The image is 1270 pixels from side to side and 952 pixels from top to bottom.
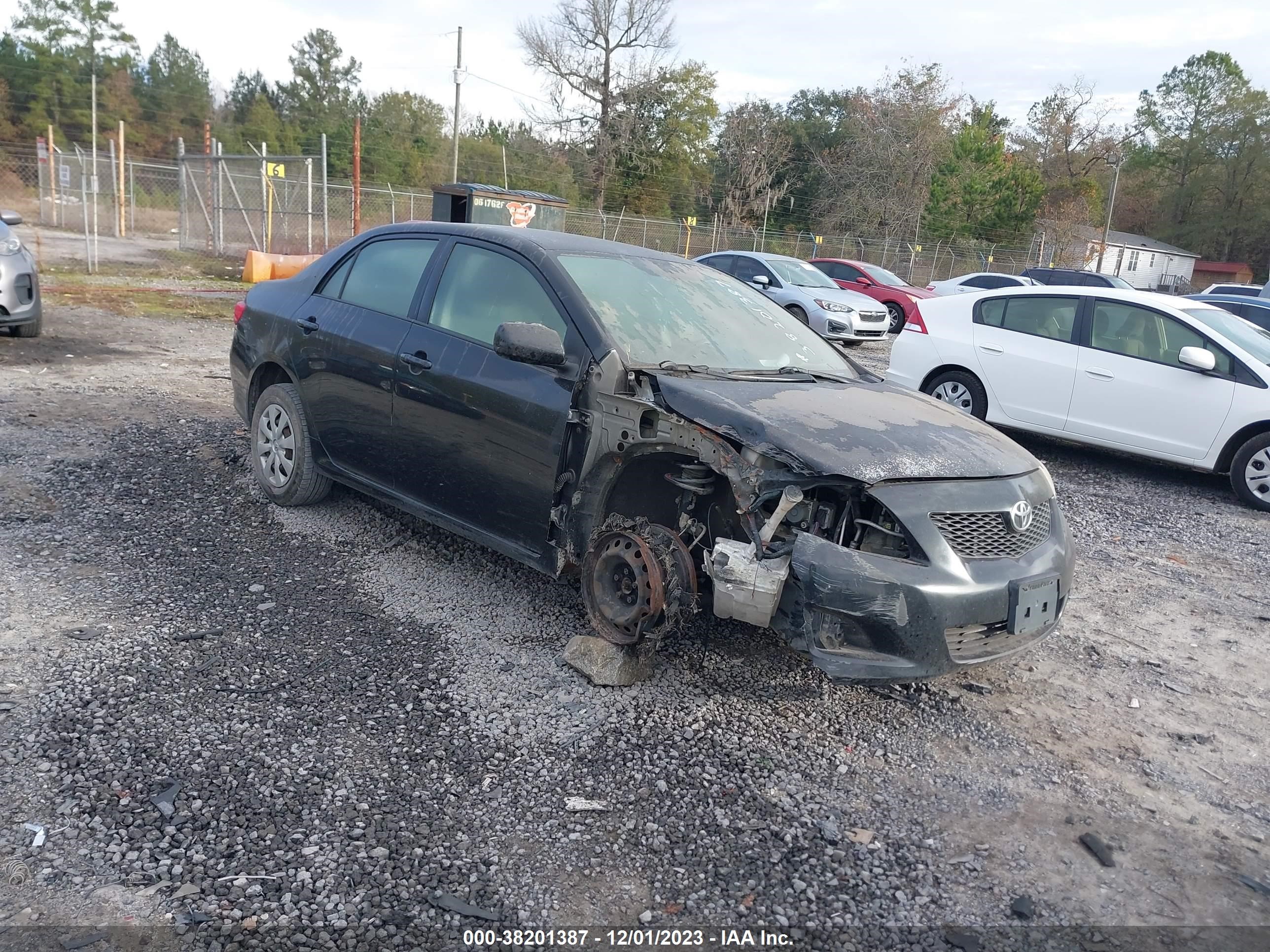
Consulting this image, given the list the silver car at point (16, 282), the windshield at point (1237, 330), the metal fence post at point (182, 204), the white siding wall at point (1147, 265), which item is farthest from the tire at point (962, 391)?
the white siding wall at point (1147, 265)

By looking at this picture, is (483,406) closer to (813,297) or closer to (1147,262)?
(813,297)

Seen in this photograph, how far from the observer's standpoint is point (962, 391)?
8883 mm

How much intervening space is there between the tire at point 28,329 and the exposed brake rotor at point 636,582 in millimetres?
8850

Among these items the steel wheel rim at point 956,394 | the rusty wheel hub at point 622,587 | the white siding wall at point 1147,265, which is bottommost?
the rusty wheel hub at point 622,587

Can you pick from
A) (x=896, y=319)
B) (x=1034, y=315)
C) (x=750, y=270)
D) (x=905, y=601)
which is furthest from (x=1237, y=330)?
(x=896, y=319)

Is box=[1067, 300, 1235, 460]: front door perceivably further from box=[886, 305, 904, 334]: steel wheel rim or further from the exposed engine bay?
box=[886, 305, 904, 334]: steel wheel rim

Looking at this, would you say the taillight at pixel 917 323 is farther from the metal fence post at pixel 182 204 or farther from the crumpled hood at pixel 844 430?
the metal fence post at pixel 182 204

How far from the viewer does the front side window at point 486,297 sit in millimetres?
4273

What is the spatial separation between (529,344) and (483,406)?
494mm

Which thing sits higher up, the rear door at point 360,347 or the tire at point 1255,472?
the rear door at point 360,347

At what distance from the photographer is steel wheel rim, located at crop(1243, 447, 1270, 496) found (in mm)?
7285

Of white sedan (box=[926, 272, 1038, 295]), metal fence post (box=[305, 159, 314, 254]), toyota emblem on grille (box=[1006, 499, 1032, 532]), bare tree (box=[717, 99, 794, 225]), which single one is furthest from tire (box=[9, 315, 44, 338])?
bare tree (box=[717, 99, 794, 225])

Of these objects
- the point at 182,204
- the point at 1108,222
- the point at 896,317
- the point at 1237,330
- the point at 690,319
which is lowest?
the point at 896,317

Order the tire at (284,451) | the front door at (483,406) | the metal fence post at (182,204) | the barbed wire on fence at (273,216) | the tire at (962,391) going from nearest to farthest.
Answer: the front door at (483,406) → the tire at (284,451) → the tire at (962,391) → the barbed wire on fence at (273,216) → the metal fence post at (182,204)
